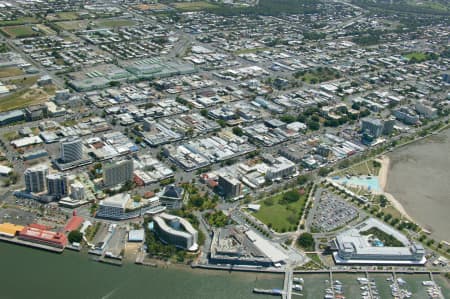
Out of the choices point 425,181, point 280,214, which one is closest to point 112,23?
point 280,214

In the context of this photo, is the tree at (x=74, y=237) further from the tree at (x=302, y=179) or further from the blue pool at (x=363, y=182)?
the blue pool at (x=363, y=182)

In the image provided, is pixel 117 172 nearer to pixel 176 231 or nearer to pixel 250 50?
pixel 176 231

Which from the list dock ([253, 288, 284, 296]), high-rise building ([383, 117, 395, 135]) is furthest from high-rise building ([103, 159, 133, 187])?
high-rise building ([383, 117, 395, 135])

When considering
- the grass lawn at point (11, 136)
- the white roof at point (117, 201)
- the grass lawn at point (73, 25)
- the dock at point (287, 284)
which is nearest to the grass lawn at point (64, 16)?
the grass lawn at point (73, 25)

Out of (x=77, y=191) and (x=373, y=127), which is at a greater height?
(x=373, y=127)

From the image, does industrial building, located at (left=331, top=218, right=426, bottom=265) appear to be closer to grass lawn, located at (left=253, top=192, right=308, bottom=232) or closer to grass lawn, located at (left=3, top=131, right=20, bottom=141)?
grass lawn, located at (left=253, top=192, right=308, bottom=232)

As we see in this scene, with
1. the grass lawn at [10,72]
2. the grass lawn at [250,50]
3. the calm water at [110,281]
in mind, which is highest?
the grass lawn at [250,50]
